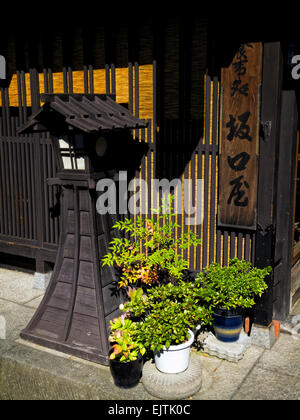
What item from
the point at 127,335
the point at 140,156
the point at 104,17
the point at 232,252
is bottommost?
the point at 127,335

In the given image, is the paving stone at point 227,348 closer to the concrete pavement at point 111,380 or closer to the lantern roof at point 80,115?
the concrete pavement at point 111,380

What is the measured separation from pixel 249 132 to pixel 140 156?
233 centimetres

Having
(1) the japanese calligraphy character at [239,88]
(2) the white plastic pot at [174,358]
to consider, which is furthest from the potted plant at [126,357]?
(1) the japanese calligraphy character at [239,88]

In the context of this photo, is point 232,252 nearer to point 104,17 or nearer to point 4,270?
point 104,17

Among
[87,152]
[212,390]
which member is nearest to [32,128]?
[87,152]

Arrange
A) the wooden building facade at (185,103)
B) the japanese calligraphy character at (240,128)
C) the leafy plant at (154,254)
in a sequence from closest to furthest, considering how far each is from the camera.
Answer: the japanese calligraphy character at (240,128)
the wooden building facade at (185,103)
the leafy plant at (154,254)

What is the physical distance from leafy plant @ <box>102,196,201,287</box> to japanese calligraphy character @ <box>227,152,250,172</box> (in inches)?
46.3

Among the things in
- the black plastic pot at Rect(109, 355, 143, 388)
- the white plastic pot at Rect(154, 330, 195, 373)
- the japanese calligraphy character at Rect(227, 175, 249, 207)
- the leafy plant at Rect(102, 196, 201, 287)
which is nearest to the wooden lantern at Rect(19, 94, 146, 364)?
the leafy plant at Rect(102, 196, 201, 287)

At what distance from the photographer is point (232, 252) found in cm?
806

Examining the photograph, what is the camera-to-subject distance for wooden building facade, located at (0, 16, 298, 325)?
24.4 feet

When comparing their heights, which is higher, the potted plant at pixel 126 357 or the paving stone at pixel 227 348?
the potted plant at pixel 126 357

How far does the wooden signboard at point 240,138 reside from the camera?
7164 millimetres

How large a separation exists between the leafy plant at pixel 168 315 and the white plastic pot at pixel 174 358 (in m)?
0.09

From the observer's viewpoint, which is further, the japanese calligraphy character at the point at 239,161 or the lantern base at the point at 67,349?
the japanese calligraphy character at the point at 239,161
